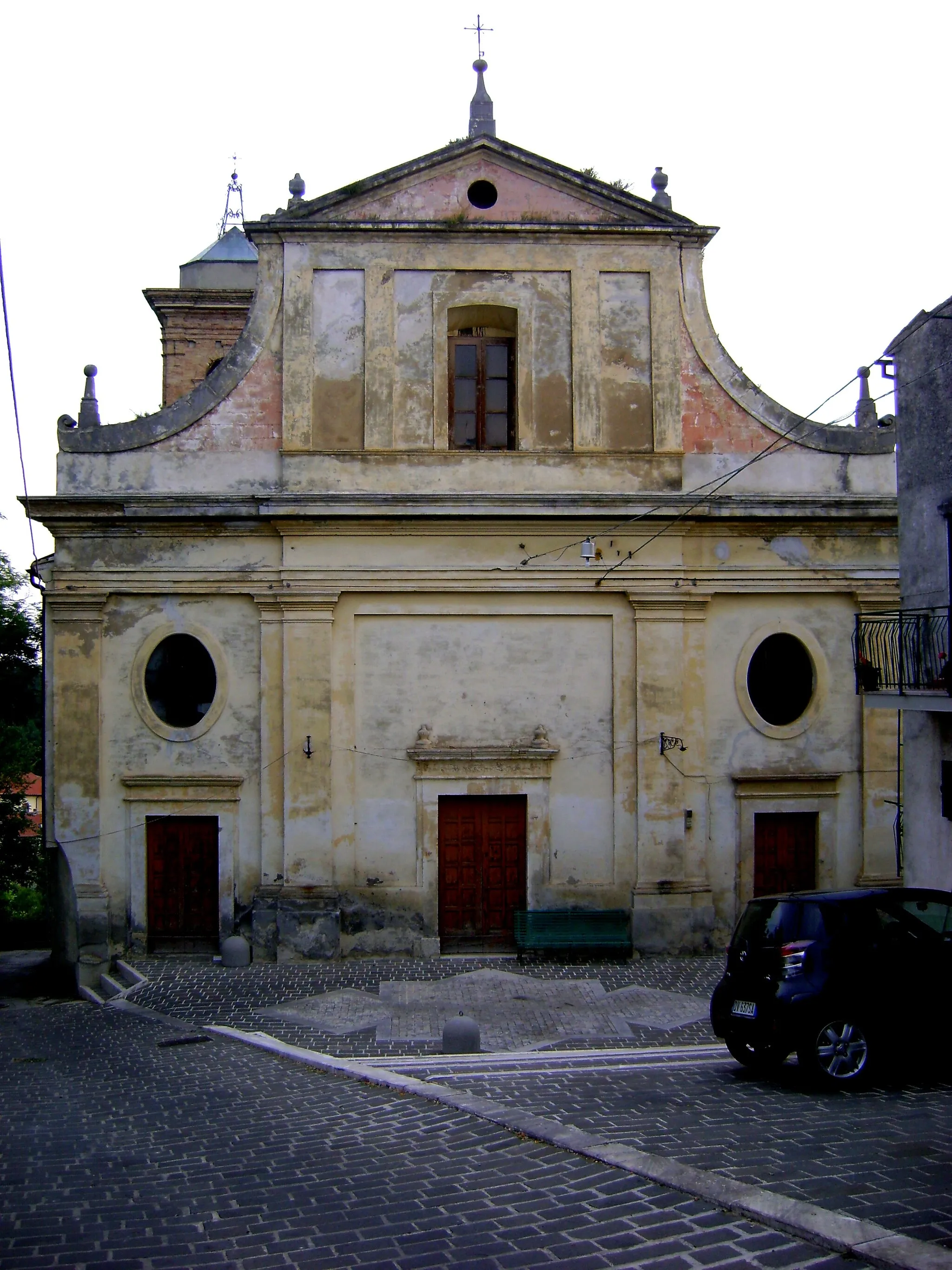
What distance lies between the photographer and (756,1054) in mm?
9719

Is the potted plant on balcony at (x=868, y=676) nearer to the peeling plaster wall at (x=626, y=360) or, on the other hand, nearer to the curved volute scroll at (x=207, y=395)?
the peeling plaster wall at (x=626, y=360)

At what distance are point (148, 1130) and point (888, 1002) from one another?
19.0 ft

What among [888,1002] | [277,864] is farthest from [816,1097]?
[277,864]

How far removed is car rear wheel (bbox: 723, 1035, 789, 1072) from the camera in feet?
30.8

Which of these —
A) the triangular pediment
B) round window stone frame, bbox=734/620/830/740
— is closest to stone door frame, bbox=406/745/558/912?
round window stone frame, bbox=734/620/830/740

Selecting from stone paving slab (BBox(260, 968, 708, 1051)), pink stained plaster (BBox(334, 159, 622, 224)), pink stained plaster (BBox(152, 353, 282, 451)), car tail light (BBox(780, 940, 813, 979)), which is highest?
pink stained plaster (BBox(334, 159, 622, 224))

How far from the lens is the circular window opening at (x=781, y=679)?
18016mm

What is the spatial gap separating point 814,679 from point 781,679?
50cm

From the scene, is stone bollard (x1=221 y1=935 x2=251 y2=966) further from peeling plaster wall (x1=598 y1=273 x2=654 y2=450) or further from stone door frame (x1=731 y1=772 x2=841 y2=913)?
peeling plaster wall (x1=598 y1=273 x2=654 y2=450)

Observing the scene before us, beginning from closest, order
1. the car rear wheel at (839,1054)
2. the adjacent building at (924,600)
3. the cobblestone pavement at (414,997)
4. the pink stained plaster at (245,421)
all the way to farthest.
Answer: the car rear wheel at (839,1054) → the adjacent building at (924,600) → the cobblestone pavement at (414,997) → the pink stained plaster at (245,421)

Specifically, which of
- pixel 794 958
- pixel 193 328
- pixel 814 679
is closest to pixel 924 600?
pixel 794 958

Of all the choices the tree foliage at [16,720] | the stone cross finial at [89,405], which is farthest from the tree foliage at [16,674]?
the stone cross finial at [89,405]

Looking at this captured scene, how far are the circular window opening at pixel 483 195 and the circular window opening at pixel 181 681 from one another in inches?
315

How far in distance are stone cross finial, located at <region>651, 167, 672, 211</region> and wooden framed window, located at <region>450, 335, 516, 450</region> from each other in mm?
3125
